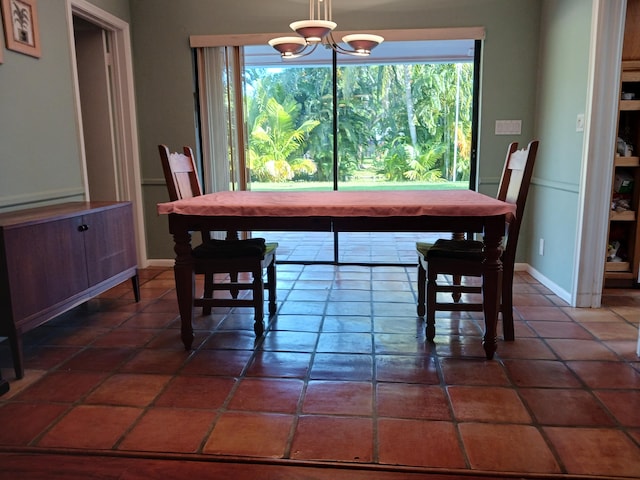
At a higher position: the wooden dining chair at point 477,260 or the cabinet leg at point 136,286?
the wooden dining chair at point 477,260

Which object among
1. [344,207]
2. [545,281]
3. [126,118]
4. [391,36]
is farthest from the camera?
[126,118]

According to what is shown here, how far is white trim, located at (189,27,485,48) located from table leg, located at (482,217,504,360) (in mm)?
2225

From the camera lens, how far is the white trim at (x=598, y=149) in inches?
109

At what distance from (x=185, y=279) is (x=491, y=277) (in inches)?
58.9

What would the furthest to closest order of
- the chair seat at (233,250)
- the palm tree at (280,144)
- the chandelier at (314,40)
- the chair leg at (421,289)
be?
1. the palm tree at (280,144)
2. the chair leg at (421,289)
3. the chair seat at (233,250)
4. the chandelier at (314,40)

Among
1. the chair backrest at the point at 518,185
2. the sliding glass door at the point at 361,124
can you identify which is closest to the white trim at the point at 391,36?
the sliding glass door at the point at 361,124

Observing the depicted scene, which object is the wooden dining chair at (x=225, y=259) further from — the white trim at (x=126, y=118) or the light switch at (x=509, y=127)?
the light switch at (x=509, y=127)

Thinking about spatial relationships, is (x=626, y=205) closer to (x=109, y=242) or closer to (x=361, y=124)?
(x=361, y=124)

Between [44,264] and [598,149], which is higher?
[598,149]

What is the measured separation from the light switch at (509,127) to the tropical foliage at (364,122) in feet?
1.41

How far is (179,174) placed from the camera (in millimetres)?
2771

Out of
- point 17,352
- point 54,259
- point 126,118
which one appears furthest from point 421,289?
point 126,118

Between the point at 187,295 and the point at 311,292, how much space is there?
119 centimetres

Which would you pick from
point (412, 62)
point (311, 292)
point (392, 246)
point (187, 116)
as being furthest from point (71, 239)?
point (412, 62)
